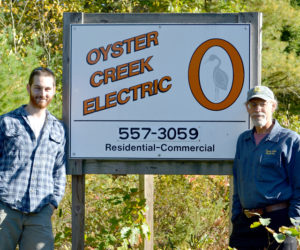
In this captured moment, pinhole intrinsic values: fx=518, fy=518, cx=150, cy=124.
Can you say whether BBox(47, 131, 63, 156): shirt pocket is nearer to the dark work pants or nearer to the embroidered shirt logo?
the dark work pants

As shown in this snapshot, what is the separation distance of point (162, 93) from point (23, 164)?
51.1 inches

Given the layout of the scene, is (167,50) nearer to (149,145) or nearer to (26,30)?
(149,145)

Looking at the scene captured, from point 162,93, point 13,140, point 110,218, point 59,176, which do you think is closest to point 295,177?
point 162,93

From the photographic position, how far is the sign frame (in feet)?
14.3

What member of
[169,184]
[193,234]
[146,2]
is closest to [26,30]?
[146,2]

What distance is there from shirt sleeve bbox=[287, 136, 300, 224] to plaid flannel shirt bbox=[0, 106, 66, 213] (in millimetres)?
1762

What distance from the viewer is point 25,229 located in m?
3.85

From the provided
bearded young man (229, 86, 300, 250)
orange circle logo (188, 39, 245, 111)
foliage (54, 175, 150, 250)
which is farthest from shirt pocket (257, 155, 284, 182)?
foliage (54, 175, 150, 250)

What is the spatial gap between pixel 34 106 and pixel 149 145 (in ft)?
3.34

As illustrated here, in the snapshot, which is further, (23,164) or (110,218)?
(110,218)

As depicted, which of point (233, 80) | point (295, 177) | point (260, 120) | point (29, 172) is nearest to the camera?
point (295, 177)

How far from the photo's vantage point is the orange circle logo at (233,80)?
4332 mm

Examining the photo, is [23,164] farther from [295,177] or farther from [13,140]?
[295,177]

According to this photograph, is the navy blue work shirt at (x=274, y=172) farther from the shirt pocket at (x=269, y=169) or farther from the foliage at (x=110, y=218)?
the foliage at (x=110, y=218)
